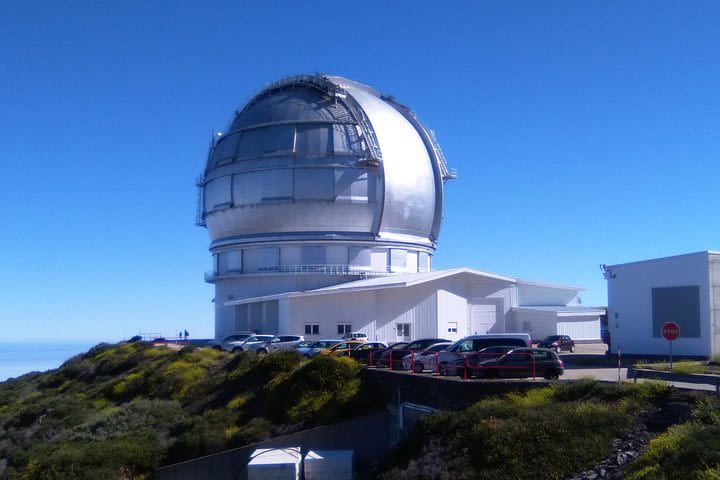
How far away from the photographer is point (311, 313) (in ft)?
137

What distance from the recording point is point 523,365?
778 inches

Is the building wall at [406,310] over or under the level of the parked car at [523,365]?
over

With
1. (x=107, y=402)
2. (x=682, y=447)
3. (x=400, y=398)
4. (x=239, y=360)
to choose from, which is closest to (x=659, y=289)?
(x=400, y=398)

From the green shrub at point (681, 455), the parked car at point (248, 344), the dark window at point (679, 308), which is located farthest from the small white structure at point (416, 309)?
the green shrub at point (681, 455)

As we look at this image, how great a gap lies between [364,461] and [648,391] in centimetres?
897

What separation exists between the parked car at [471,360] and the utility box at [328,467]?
3711 mm

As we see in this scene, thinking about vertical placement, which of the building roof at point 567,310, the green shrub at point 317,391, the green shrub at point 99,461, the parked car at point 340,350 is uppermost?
the building roof at point 567,310

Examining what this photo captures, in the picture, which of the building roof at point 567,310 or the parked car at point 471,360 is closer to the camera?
the parked car at point 471,360

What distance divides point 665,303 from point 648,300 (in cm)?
76

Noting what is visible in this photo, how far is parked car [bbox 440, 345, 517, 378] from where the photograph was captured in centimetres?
1980

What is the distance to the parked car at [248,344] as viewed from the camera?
3928 centimetres

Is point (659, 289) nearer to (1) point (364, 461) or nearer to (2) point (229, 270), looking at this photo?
(1) point (364, 461)

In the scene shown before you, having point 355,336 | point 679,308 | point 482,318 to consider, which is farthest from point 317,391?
point 482,318

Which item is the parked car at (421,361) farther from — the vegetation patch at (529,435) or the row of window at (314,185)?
the row of window at (314,185)
